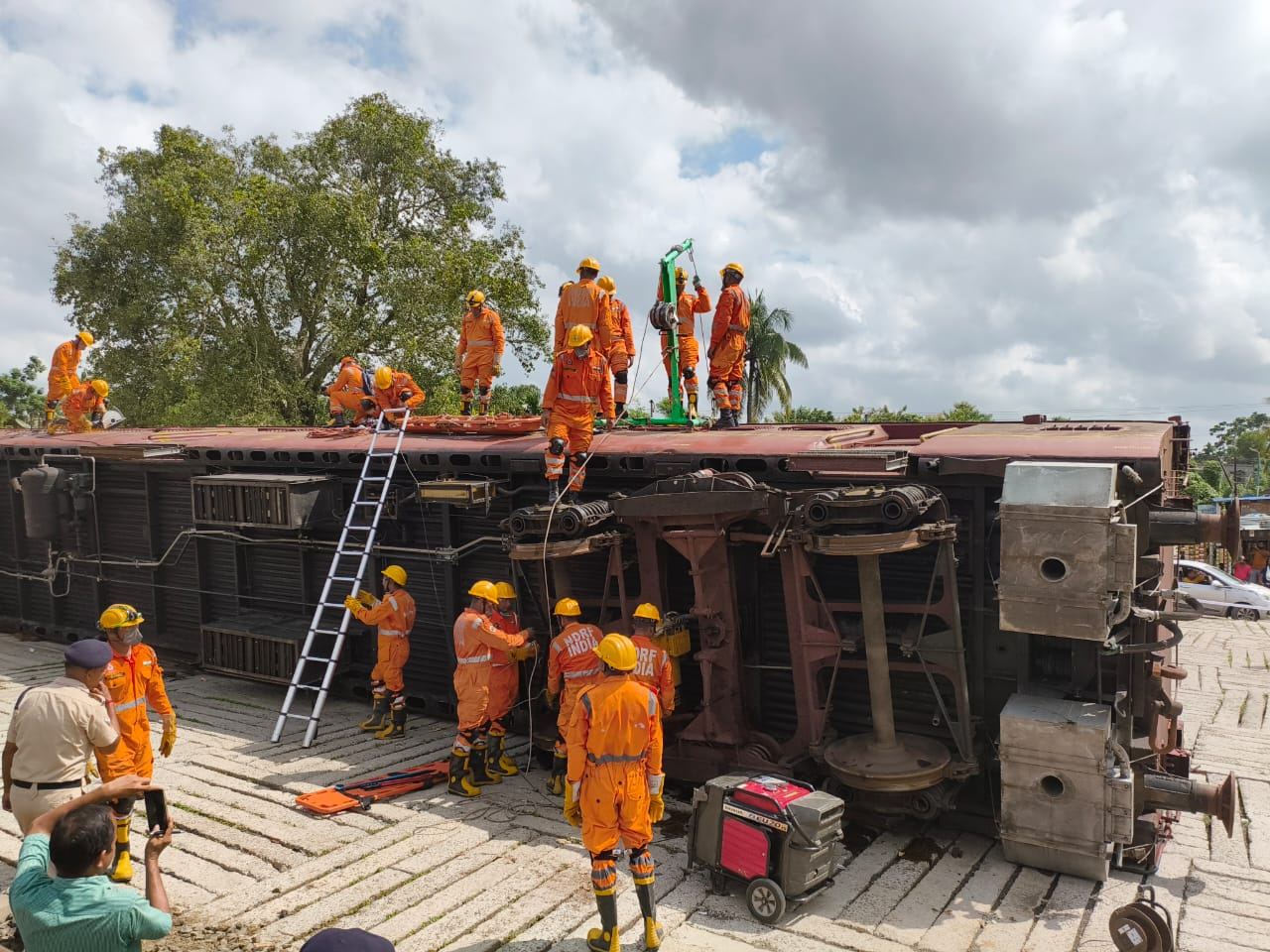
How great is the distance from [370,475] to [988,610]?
7.20m

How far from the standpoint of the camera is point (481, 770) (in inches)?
333

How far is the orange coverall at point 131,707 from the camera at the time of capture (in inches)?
261

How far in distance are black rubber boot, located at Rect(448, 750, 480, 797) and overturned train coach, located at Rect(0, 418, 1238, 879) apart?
0.79 metres

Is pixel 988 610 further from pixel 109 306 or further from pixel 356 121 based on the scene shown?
pixel 109 306

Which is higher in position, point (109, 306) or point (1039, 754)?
point (109, 306)

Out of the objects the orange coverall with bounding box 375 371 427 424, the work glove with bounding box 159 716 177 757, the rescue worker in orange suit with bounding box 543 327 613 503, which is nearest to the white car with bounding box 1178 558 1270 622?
the rescue worker in orange suit with bounding box 543 327 613 503

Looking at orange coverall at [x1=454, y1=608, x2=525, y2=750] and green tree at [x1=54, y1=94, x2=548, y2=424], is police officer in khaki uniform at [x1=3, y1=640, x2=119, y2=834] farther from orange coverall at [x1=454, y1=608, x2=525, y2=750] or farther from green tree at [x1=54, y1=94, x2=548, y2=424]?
green tree at [x1=54, y1=94, x2=548, y2=424]

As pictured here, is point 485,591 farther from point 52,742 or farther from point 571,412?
point 52,742

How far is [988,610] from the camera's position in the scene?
7203mm

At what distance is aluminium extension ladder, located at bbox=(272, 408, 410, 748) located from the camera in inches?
380

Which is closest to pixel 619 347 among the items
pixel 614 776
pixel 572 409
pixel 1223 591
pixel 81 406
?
pixel 572 409

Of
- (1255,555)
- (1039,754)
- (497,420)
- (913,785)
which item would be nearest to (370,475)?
(497,420)

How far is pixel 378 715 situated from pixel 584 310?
515cm

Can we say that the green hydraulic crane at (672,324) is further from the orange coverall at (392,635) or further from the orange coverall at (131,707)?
the orange coverall at (131,707)
